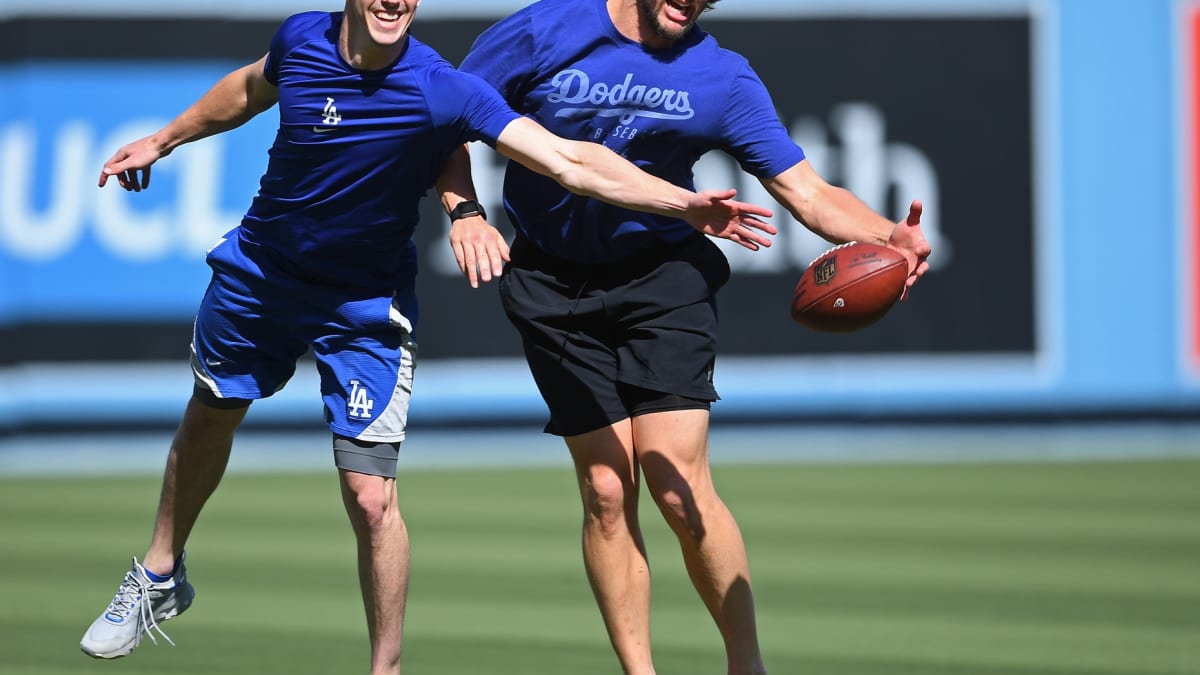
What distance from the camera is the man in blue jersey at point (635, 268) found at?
18.4 feet

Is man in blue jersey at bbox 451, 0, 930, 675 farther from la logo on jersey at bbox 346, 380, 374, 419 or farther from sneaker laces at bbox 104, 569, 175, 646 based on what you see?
sneaker laces at bbox 104, 569, 175, 646

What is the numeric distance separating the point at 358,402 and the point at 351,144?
0.91 metres

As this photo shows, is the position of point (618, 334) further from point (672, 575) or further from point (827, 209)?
point (672, 575)

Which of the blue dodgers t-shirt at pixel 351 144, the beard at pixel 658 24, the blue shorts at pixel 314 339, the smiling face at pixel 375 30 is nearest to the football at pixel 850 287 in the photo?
the beard at pixel 658 24

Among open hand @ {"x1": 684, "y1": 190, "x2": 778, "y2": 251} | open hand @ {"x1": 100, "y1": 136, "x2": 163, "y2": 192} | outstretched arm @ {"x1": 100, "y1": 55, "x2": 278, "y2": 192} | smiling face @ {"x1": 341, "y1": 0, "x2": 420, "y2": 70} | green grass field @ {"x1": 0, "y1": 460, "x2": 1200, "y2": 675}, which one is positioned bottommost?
green grass field @ {"x1": 0, "y1": 460, "x2": 1200, "y2": 675}

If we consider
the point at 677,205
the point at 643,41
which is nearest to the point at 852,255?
the point at 677,205

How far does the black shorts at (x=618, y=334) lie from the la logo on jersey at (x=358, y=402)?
24.7 inches

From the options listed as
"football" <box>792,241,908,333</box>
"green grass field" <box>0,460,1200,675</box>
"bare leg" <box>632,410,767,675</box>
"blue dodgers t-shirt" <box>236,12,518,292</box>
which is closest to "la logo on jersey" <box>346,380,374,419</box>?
"blue dodgers t-shirt" <box>236,12,518,292</box>

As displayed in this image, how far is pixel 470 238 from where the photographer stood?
5363 millimetres

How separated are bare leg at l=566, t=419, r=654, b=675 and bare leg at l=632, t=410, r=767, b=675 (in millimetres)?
108

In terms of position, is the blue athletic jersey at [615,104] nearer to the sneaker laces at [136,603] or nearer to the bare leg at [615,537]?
the bare leg at [615,537]

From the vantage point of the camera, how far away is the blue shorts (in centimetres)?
571

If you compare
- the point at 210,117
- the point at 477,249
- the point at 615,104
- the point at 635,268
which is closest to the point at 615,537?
the point at 635,268

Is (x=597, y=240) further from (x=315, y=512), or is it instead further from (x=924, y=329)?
(x=924, y=329)
